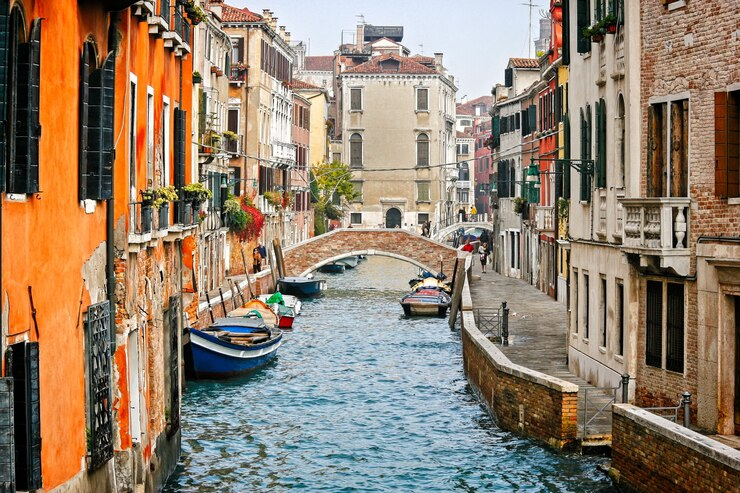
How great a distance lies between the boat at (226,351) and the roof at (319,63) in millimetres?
78870

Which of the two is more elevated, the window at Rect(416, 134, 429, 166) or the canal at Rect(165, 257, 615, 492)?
the window at Rect(416, 134, 429, 166)

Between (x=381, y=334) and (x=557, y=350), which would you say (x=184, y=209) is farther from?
(x=381, y=334)

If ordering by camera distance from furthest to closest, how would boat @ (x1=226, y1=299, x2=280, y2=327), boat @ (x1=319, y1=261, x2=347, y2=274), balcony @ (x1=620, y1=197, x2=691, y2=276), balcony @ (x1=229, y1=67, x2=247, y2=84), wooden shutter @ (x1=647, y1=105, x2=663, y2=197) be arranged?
boat @ (x1=319, y1=261, x2=347, y2=274) < balcony @ (x1=229, y1=67, x2=247, y2=84) < boat @ (x1=226, y1=299, x2=280, y2=327) < wooden shutter @ (x1=647, y1=105, x2=663, y2=197) < balcony @ (x1=620, y1=197, x2=691, y2=276)

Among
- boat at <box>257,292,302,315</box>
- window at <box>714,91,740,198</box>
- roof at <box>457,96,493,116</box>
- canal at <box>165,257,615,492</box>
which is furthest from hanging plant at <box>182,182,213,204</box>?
roof at <box>457,96,493,116</box>

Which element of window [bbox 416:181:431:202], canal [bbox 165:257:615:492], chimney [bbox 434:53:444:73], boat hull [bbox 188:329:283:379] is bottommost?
→ canal [bbox 165:257:615:492]

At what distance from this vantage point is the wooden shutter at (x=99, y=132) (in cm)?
990

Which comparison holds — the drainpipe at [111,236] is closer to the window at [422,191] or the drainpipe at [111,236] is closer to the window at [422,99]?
the window at [422,191]

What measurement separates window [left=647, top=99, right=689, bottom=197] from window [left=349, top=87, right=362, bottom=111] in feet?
189

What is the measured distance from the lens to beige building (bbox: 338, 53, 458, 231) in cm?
7206

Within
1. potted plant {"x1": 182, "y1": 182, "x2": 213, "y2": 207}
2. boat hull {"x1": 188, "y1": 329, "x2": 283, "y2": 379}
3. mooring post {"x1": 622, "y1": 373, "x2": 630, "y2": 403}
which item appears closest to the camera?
mooring post {"x1": 622, "y1": 373, "x2": 630, "y2": 403}

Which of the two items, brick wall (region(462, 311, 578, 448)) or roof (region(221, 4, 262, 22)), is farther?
roof (region(221, 4, 262, 22))

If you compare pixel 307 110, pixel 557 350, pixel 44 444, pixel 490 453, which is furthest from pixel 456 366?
pixel 307 110

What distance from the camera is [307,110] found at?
2486 inches

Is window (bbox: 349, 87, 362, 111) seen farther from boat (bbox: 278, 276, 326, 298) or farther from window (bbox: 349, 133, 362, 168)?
boat (bbox: 278, 276, 326, 298)
